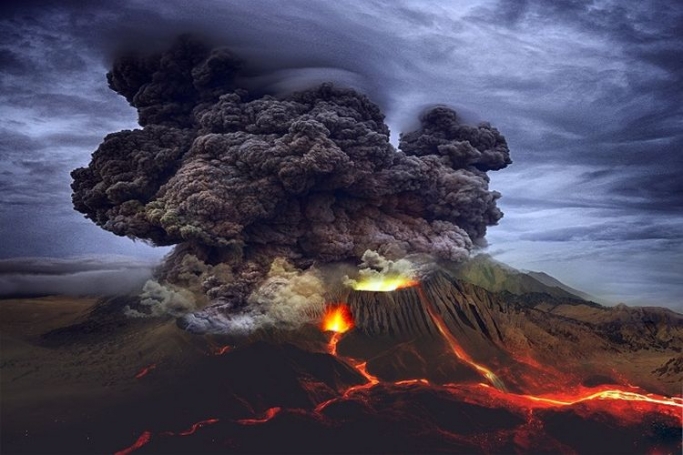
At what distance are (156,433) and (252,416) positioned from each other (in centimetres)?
302

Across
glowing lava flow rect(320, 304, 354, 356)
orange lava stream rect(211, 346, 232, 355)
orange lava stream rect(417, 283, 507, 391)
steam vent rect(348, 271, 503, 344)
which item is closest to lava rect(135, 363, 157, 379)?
orange lava stream rect(211, 346, 232, 355)

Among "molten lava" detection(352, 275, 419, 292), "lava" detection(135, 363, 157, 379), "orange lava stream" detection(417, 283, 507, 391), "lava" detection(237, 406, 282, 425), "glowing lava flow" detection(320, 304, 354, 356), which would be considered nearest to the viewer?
"lava" detection(237, 406, 282, 425)

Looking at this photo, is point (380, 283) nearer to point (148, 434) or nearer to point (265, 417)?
point (265, 417)

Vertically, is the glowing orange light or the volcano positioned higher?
the glowing orange light

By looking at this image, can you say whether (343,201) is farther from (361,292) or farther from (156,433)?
(156,433)

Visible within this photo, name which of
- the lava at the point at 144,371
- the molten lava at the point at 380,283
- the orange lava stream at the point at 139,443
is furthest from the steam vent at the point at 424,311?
the orange lava stream at the point at 139,443

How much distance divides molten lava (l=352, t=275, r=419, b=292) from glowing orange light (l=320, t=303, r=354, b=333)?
118 cm

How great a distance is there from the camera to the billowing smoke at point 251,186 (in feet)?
71.5

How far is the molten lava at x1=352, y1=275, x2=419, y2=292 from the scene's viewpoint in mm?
23969

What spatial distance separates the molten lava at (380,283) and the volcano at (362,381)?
438 millimetres

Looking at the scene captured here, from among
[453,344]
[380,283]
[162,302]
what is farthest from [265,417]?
[453,344]

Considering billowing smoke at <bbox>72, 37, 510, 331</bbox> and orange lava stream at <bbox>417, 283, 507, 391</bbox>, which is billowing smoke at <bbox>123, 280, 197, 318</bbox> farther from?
orange lava stream at <bbox>417, 283, 507, 391</bbox>

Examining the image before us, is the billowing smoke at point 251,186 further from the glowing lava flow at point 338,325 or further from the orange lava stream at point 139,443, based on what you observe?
the orange lava stream at point 139,443

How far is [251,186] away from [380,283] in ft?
23.2
